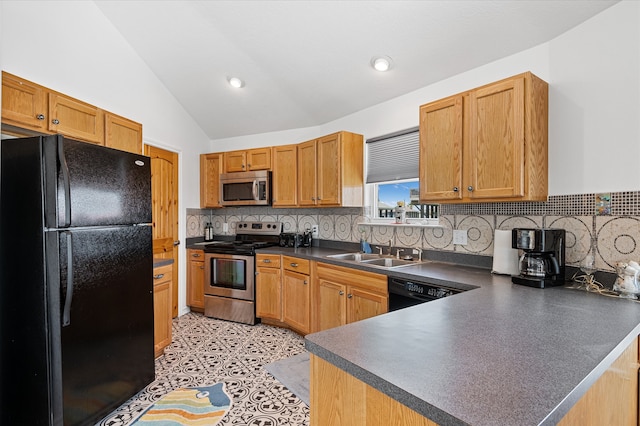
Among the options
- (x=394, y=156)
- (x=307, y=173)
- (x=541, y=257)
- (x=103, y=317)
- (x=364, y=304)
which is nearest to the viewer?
(x=541, y=257)

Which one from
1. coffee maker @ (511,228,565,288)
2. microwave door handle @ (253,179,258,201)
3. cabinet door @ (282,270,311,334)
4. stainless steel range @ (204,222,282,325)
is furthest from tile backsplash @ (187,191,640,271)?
stainless steel range @ (204,222,282,325)

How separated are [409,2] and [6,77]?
8.56 feet

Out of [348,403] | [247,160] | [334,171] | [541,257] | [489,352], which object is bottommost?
[348,403]

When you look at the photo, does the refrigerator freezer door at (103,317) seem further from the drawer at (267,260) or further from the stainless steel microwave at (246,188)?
the stainless steel microwave at (246,188)

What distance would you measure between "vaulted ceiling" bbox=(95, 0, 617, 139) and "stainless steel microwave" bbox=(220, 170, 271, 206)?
0.68m

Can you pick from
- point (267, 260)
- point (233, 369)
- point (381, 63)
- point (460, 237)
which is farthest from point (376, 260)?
point (381, 63)

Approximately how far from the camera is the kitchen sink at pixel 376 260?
2997 millimetres

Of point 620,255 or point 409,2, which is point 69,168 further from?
point 620,255

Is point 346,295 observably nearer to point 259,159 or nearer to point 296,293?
point 296,293

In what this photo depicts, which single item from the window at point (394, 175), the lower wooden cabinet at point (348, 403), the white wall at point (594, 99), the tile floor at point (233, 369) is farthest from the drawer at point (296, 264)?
the lower wooden cabinet at point (348, 403)

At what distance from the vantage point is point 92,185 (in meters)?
1.95

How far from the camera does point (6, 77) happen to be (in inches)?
80.1

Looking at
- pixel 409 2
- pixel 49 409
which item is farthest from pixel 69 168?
pixel 409 2

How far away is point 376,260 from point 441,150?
1.20m
